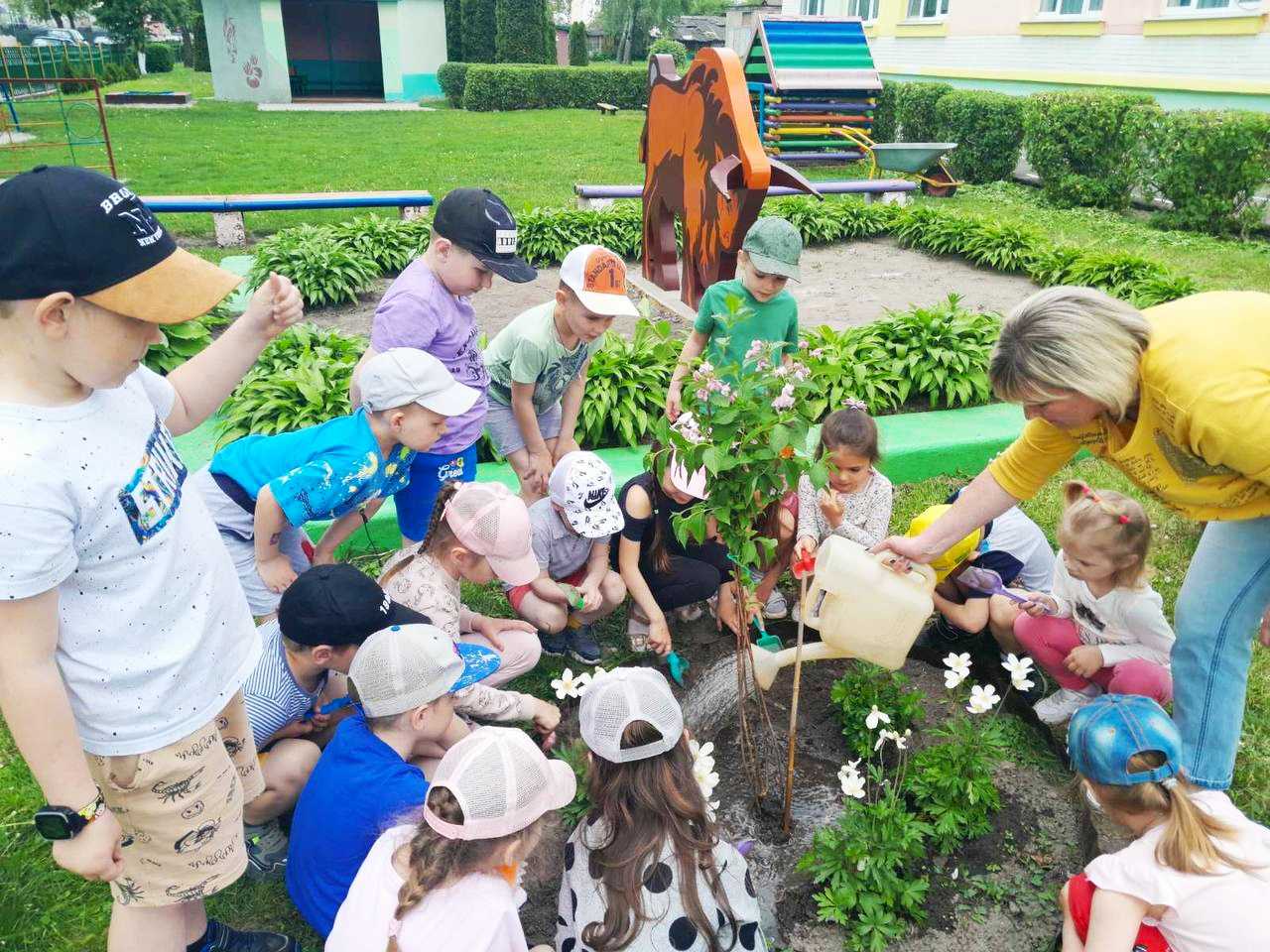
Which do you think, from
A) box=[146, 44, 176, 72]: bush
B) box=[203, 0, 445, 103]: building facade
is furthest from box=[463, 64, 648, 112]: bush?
box=[146, 44, 176, 72]: bush

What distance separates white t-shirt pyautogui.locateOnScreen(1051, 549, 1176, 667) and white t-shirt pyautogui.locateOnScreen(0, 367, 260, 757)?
2.61 meters

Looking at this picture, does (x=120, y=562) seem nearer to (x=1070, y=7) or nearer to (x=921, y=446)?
(x=921, y=446)

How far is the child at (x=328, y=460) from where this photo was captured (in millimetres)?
2551

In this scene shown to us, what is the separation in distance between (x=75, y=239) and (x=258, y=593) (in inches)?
65.3

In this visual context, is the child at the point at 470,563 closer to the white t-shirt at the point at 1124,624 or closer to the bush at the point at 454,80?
the white t-shirt at the point at 1124,624

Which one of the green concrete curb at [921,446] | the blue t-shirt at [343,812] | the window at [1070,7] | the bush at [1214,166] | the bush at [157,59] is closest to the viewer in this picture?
the blue t-shirt at [343,812]

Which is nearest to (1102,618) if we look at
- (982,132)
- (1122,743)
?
(1122,743)

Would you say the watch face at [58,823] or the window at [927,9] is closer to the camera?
the watch face at [58,823]

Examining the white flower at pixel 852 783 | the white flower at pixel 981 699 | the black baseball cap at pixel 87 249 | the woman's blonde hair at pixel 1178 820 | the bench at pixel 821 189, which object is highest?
the black baseball cap at pixel 87 249

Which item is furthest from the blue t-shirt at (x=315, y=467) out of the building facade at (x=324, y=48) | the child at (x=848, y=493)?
the building facade at (x=324, y=48)

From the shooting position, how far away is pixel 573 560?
3336 millimetres

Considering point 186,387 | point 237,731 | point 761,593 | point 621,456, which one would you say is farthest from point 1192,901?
point 621,456

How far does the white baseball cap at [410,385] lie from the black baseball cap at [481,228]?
20.3 inches

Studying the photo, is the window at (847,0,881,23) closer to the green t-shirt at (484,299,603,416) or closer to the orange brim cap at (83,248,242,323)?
the green t-shirt at (484,299,603,416)
